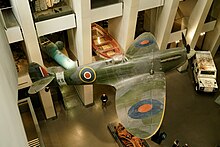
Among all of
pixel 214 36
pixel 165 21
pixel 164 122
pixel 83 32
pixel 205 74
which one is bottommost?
pixel 164 122

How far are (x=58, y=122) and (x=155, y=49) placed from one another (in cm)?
677

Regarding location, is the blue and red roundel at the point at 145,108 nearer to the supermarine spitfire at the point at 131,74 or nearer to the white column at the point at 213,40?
the supermarine spitfire at the point at 131,74

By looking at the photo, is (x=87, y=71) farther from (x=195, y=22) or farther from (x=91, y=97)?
(x=195, y=22)

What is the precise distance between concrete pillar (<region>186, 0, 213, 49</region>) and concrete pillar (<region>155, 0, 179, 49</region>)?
1949 mm

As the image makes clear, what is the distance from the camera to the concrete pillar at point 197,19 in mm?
13820

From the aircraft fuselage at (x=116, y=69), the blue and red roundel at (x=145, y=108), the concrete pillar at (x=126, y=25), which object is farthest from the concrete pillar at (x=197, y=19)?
the blue and red roundel at (x=145, y=108)

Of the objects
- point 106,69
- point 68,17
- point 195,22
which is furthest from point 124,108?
point 195,22

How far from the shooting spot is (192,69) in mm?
17438

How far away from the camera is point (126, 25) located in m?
12.5

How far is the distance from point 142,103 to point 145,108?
13.5 inches

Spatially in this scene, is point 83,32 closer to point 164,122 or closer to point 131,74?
point 131,74

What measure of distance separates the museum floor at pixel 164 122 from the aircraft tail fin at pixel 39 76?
4.00 meters

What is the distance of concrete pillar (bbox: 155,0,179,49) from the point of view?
12.7m

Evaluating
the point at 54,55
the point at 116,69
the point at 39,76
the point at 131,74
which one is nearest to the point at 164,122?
the point at 131,74
